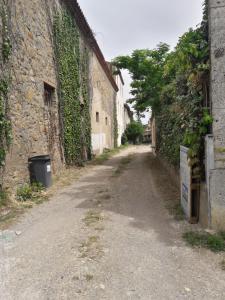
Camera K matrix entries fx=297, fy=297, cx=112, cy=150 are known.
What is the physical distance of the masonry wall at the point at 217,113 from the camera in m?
4.44

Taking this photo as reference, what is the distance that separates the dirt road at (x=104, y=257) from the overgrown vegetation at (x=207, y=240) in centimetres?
14

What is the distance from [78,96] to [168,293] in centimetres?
1128

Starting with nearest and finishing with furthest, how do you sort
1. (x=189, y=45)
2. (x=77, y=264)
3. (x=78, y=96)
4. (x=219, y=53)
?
(x=77, y=264)
(x=219, y=53)
(x=189, y=45)
(x=78, y=96)

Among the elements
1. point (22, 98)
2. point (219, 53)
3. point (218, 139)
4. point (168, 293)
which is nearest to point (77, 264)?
point (168, 293)

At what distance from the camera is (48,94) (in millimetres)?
10109

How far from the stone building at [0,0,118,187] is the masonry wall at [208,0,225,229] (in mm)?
4391

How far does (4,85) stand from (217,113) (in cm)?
447

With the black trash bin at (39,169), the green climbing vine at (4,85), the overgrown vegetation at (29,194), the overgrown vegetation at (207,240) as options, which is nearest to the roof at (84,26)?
the green climbing vine at (4,85)

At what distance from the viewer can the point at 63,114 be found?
11156 mm

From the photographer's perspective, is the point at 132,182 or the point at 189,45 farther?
the point at 132,182

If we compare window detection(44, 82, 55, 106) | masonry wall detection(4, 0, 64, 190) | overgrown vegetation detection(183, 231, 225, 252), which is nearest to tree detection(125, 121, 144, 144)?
window detection(44, 82, 55, 106)

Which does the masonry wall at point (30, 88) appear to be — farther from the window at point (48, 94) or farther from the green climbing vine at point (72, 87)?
the green climbing vine at point (72, 87)

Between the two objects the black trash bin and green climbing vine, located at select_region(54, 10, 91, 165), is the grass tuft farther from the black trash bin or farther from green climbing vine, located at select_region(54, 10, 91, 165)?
green climbing vine, located at select_region(54, 10, 91, 165)

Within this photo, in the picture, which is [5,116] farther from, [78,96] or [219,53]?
[78,96]
